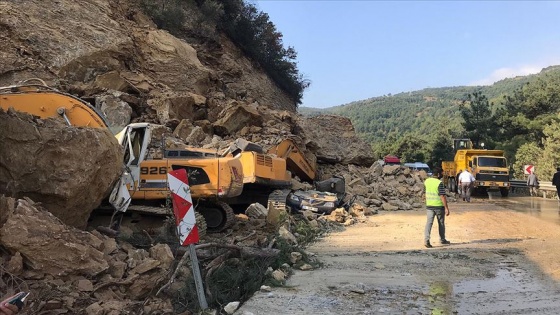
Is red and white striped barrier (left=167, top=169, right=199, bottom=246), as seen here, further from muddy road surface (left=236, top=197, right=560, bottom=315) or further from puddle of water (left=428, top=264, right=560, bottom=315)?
puddle of water (left=428, top=264, right=560, bottom=315)

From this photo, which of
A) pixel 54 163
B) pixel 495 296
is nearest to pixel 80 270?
pixel 54 163

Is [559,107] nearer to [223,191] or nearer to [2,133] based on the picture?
[223,191]

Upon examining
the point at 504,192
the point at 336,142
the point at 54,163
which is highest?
the point at 336,142

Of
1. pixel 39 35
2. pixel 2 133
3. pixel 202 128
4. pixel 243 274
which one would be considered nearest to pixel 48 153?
pixel 2 133

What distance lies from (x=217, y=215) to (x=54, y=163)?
562cm

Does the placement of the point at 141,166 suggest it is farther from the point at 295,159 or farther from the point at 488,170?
the point at 488,170

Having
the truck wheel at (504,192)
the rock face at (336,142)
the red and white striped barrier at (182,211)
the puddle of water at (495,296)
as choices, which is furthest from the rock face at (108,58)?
the truck wheel at (504,192)

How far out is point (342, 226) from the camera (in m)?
13.3

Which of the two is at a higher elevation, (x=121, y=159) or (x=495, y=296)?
(x=121, y=159)

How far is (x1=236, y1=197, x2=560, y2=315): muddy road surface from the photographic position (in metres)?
5.41

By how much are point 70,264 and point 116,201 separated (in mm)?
3374

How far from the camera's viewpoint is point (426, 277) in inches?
273

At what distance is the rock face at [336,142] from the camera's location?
2500cm

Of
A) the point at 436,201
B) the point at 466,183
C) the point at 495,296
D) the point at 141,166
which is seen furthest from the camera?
the point at 466,183
